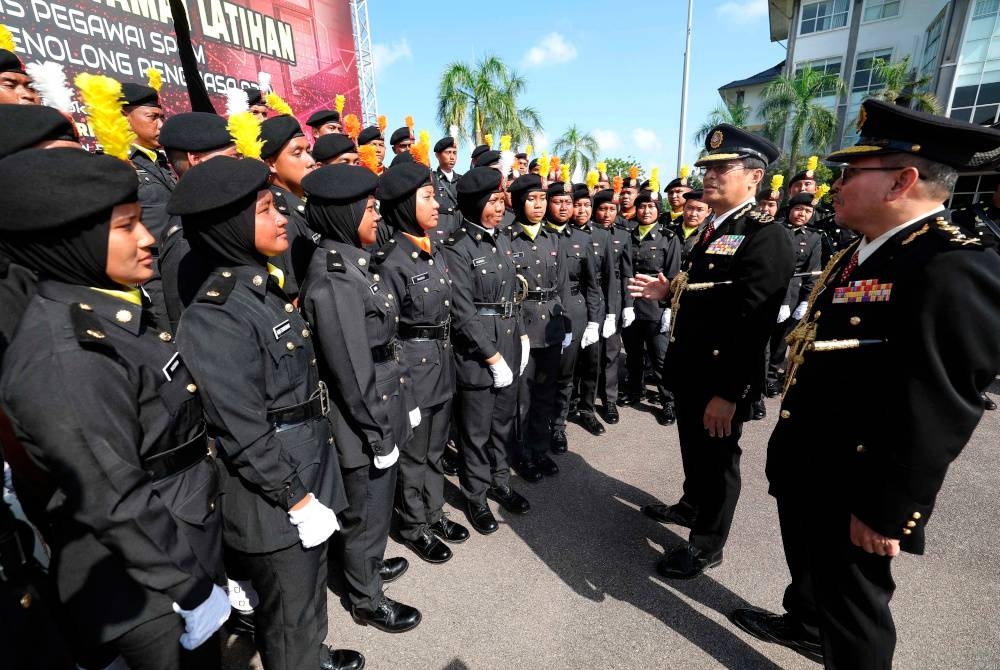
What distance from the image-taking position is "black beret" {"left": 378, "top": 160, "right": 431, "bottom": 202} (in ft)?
9.77

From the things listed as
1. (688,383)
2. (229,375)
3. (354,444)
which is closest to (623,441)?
(688,383)

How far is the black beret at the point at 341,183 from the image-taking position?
245 centimetres

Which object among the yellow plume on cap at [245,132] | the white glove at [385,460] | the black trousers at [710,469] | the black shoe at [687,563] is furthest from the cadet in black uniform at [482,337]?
the yellow plume on cap at [245,132]

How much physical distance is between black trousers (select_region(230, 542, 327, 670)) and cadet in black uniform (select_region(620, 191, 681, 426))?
4.43 meters

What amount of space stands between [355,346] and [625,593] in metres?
2.24

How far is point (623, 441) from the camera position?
509 cm

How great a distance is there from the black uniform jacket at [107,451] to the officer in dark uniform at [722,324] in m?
2.66

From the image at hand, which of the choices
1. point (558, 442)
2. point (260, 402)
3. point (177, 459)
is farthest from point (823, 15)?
point (177, 459)

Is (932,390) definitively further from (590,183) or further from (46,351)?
(590,183)

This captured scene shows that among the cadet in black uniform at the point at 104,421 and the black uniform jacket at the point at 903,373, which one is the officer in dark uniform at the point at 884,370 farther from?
the cadet in black uniform at the point at 104,421

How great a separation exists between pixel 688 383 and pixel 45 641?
123 inches

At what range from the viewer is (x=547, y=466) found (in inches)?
176

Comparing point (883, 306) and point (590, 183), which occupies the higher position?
point (590, 183)

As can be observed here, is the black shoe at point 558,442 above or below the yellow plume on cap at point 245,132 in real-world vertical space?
below
